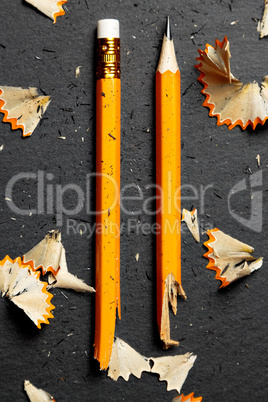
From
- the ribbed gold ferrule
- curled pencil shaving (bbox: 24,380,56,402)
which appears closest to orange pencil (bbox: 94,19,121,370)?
the ribbed gold ferrule

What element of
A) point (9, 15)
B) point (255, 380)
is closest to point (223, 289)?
point (255, 380)

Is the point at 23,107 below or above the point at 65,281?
above

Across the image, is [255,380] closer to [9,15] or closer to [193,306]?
[193,306]

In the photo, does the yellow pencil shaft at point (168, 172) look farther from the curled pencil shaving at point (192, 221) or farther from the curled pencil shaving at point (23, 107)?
the curled pencil shaving at point (23, 107)

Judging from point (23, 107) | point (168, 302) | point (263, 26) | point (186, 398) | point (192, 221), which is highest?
point (263, 26)

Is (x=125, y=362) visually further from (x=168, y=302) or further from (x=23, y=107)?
(x=23, y=107)

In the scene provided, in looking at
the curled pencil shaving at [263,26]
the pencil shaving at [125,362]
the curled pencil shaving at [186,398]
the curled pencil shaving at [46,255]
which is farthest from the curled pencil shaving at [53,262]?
the curled pencil shaving at [263,26]

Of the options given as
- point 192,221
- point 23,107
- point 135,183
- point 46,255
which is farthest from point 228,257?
point 23,107
